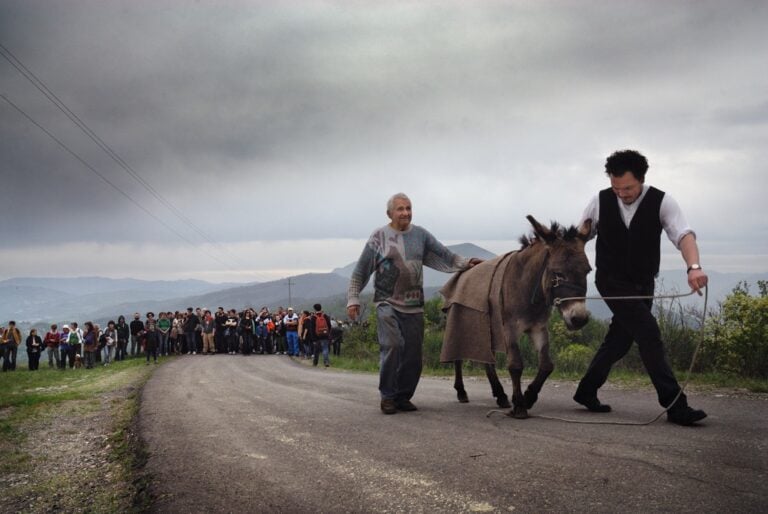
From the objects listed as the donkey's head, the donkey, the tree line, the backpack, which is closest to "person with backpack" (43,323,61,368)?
the backpack

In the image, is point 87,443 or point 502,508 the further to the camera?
point 87,443

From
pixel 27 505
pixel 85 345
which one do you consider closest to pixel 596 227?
pixel 27 505

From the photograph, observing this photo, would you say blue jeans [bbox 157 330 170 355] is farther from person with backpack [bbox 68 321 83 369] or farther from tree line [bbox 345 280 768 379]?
tree line [bbox 345 280 768 379]

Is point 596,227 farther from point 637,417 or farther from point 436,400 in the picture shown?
point 436,400

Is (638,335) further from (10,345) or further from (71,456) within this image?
(10,345)

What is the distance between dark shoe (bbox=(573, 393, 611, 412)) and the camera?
6.24m

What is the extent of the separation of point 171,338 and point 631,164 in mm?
27967

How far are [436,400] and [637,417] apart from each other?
286cm

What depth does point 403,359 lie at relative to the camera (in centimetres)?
714

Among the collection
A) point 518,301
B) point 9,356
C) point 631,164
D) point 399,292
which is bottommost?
point 9,356

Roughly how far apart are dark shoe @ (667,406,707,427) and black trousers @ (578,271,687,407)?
72 millimetres

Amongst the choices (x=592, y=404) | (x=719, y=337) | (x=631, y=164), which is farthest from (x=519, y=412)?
(x=719, y=337)

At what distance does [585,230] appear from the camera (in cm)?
590

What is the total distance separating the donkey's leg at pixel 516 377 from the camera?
605cm
